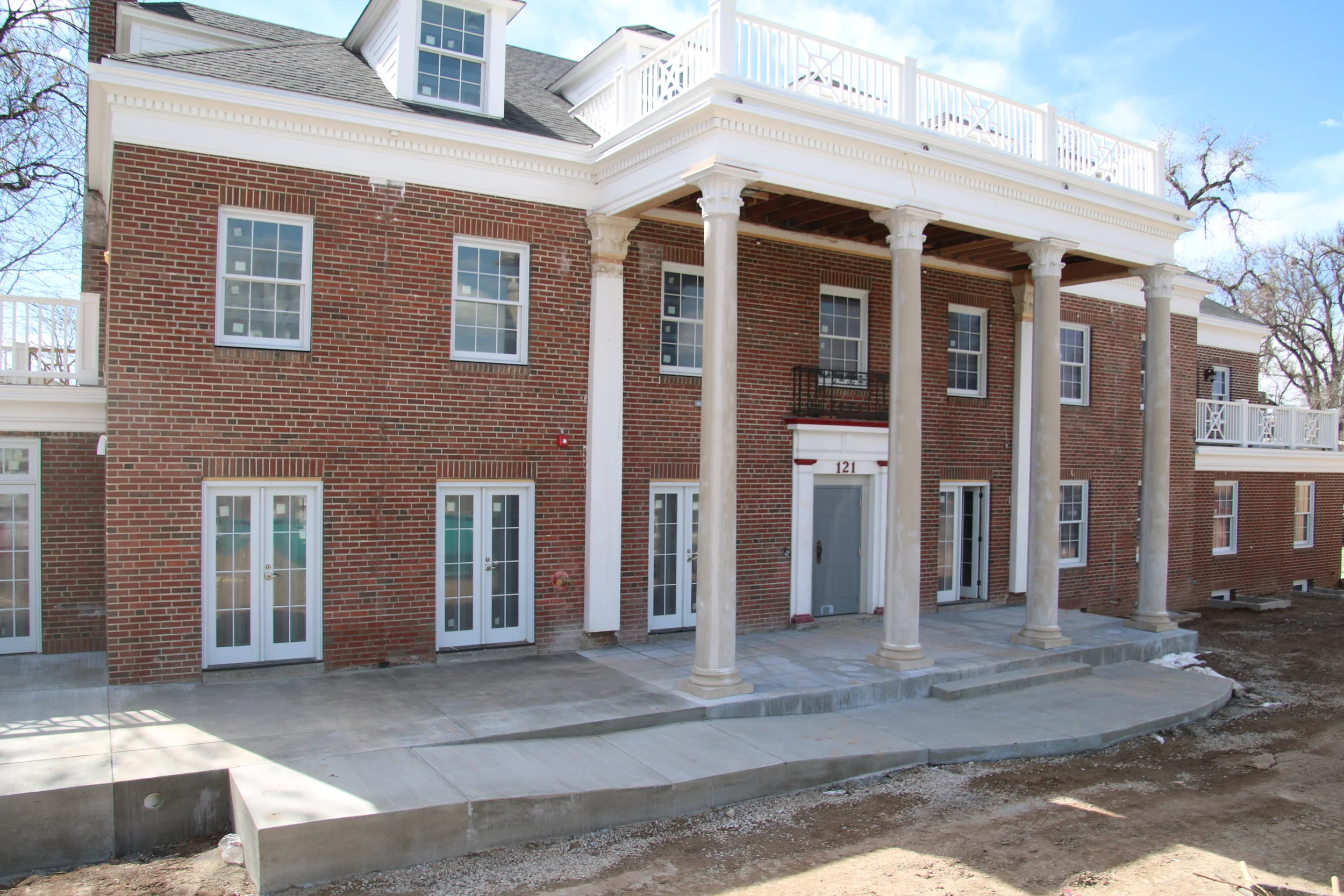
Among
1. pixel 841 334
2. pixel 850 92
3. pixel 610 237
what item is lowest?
pixel 841 334

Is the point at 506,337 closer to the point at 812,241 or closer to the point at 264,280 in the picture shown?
the point at 264,280

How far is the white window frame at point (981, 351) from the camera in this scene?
15367mm

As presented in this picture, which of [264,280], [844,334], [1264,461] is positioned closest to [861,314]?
[844,334]

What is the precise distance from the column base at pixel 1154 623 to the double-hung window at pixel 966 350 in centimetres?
423

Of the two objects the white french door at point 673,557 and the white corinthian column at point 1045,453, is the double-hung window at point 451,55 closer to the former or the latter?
the white french door at point 673,557

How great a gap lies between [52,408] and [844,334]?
33.8 ft

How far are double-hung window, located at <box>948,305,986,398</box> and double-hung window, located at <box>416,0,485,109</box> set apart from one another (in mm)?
8190

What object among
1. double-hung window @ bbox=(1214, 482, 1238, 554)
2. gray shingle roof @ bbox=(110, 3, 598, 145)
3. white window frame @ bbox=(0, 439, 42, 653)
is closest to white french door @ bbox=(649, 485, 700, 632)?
gray shingle roof @ bbox=(110, 3, 598, 145)

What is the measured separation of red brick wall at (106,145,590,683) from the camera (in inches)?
367

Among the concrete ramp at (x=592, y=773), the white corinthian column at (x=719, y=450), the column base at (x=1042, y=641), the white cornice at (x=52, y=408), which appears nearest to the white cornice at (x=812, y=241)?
the white corinthian column at (x=719, y=450)

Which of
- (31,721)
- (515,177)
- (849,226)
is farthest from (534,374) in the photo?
(31,721)

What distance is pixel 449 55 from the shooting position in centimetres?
1142

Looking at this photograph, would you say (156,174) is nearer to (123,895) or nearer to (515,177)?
(515,177)

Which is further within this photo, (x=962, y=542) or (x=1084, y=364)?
(x=1084, y=364)
